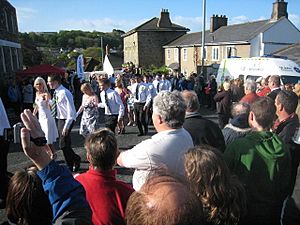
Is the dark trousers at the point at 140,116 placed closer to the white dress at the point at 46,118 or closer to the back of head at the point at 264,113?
the white dress at the point at 46,118

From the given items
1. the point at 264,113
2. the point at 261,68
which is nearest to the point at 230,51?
the point at 261,68

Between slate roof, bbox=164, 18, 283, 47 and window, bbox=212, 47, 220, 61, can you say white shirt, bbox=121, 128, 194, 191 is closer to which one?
slate roof, bbox=164, 18, 283, 47

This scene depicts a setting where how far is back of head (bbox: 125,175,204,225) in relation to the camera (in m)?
1.13

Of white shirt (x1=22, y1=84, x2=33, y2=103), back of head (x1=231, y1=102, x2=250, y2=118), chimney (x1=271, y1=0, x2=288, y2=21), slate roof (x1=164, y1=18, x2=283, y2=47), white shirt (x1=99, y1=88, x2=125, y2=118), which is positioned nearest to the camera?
back of head (x1=231, y1=102, x2=250, y2=118)

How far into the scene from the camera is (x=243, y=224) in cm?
260

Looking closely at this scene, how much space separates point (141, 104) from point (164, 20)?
41.9 m

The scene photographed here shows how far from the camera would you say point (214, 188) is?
2.01 meters

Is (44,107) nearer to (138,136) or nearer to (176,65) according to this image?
(138,136)

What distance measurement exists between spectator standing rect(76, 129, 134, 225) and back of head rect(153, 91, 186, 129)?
1.93 ft

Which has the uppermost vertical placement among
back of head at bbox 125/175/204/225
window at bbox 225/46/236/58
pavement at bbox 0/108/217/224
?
window at bbox 225/46/236/58

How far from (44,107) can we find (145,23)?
4646cm

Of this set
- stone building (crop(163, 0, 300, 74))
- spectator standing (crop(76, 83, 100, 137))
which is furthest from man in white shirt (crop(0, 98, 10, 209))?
stone building (crop(163, 0, 300, 74))

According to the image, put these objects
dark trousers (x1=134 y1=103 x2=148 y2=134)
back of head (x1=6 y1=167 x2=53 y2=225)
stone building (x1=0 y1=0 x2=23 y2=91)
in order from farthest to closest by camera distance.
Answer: stone building (x1=0 y1=0 x2=23 y2=91)
dark trousers (x1=134 y1=103 x2=148 y2=134)
back of head (x1=6 y1=167 x2=53 y2=225)

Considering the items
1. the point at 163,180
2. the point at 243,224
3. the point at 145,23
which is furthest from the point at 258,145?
the point at 145,23
